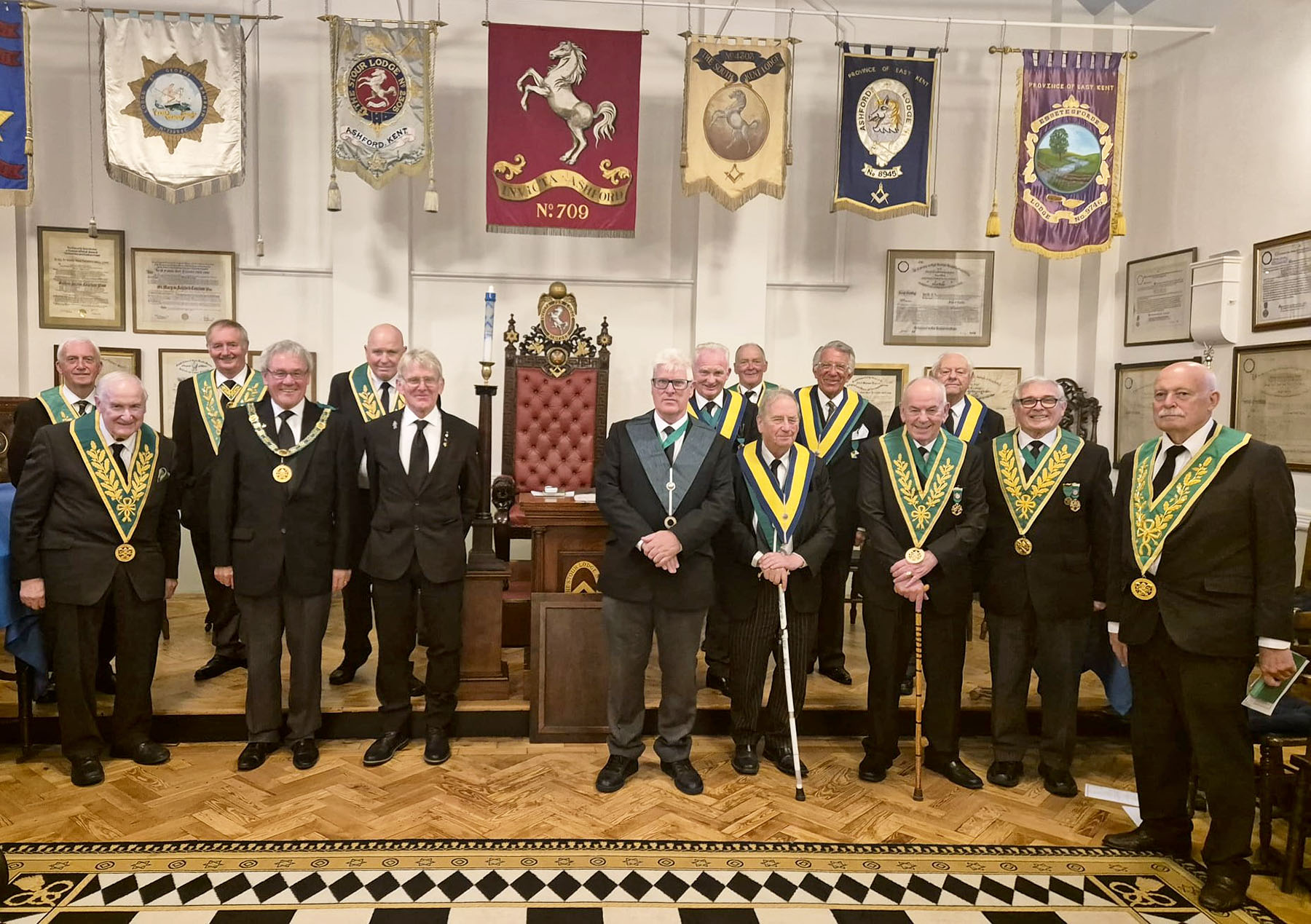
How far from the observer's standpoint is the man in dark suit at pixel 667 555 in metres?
3.08

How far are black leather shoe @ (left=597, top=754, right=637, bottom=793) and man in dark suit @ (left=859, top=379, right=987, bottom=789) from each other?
96cm

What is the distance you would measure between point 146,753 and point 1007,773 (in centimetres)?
351

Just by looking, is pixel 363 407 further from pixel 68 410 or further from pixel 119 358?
pixel 119 358

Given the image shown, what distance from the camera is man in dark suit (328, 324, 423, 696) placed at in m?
3.77

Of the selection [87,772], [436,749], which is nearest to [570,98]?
[436,749]

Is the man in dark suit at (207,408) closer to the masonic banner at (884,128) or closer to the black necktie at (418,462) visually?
the black necktie at (418,462)

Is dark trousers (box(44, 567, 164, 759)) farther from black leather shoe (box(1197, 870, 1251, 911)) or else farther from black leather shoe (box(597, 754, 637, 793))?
black leather shoe (box(1197, 870, 1251, 911))

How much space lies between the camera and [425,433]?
329cm

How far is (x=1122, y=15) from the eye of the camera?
6258 millimetres

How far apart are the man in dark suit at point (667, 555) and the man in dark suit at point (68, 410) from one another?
237 cm

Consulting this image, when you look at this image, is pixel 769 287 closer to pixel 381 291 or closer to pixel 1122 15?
pixel 381 291

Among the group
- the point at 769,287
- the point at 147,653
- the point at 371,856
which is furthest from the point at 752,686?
the point at 769,287

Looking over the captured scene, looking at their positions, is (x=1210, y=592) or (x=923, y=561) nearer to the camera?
(x=1210, y=592)

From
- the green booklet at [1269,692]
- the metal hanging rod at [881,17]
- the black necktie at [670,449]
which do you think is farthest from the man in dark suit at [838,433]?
the metal hanging rod at [881,17]
